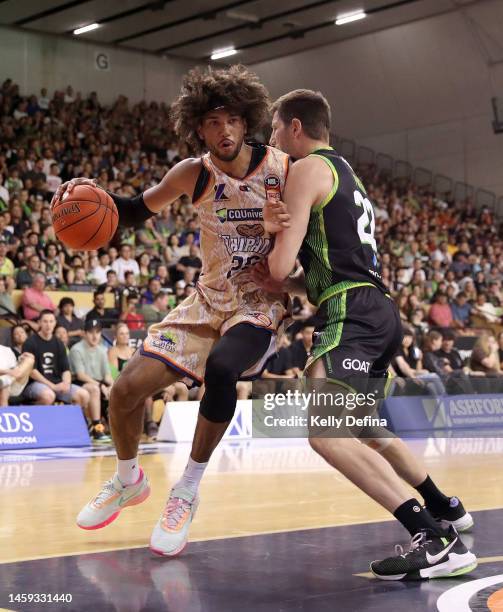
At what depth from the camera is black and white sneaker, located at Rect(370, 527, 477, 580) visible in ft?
12.1

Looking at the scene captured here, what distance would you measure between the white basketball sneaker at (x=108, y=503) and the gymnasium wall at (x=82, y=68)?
66.7 ft

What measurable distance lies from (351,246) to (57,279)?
988 cm

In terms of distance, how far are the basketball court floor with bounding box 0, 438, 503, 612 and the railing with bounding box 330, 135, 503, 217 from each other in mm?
19363

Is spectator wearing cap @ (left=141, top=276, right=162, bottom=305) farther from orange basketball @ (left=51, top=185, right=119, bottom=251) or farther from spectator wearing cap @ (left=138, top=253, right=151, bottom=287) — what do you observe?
orange basketball @ (left=51, top=185, right=119, bottom=251)

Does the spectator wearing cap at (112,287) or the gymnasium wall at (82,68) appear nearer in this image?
the spectator wearing cap at (112,287)

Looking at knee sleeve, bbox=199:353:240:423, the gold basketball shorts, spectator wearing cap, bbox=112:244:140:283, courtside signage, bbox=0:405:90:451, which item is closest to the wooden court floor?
courtside signage, bbox=0:405:90:451

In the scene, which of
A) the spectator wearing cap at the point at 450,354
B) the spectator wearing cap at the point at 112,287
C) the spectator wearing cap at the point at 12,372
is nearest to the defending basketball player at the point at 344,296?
the spectator wearing cap at the point at 12,372

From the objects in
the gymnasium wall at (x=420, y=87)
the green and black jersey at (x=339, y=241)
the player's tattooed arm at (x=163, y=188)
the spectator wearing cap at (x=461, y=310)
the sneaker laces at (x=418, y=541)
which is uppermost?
the gymnasium wall at (x=420, y=87)

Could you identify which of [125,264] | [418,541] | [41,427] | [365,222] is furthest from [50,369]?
[418,541]

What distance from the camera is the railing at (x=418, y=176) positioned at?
26188mm

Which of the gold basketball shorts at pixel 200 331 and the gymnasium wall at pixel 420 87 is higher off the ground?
the gymnasium wall at pixel 420 87

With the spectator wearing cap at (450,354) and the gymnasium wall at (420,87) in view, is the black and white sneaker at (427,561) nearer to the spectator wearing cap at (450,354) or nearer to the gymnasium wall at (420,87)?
the spectator wearing cap at (450,354)

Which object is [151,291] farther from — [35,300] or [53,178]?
[53,178]

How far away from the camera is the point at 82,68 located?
80.8 ft
